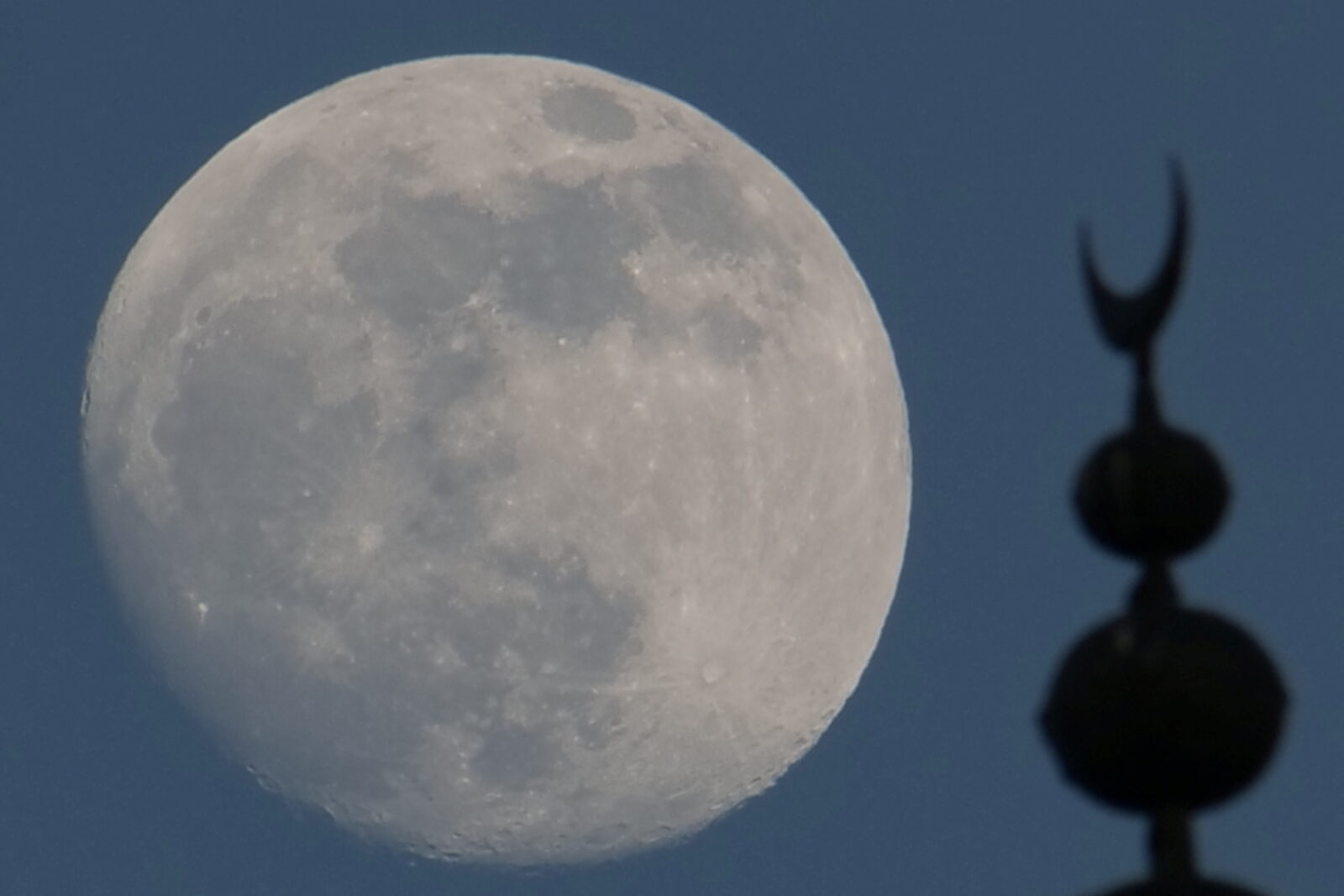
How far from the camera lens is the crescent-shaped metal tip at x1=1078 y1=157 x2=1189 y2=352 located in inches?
640

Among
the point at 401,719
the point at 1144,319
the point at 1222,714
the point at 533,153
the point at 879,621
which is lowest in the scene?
the point at 1222,714

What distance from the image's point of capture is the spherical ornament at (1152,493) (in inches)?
652

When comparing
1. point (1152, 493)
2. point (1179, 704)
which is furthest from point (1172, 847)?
point (1152, 493)

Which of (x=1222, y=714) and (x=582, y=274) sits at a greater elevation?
(x=582, y=274)

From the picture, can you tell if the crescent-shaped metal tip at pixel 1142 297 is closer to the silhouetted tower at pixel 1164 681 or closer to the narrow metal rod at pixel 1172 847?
the silhouetted tower at pixel 1164 681

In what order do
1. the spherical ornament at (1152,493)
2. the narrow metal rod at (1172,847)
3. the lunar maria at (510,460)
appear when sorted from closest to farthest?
the narrow metal rod at (1172,847) → the spherical ornament at (1152,493) → the lunar maria at (510,460)

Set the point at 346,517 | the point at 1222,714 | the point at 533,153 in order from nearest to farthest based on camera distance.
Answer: the point at 1222,714 < the point at 346,517 < the point at 533,153

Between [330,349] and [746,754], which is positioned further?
[746,754]

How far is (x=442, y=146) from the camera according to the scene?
111 ft

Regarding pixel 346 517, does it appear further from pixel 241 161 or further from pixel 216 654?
pixel 241 161

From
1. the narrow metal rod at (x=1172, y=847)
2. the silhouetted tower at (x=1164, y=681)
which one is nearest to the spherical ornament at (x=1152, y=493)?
the silhouetted tower at (x=1164, y=681)

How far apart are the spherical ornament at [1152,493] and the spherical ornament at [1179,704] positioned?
54cm

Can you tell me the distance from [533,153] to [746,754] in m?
6.78

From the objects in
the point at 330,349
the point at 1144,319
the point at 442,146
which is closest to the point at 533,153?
the point at 442,146
